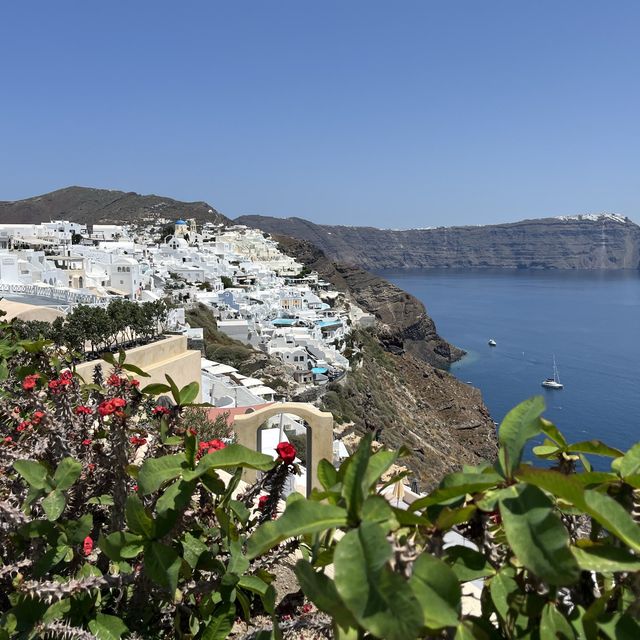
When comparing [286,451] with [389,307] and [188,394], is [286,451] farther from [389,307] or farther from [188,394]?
[389,307]

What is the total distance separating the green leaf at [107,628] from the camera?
1599mm

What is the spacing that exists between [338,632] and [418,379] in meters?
42.1

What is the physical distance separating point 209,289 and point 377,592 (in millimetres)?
39355

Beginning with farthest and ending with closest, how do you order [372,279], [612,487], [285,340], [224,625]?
[372,279] → [285,340] → [224,625] → [612,487]

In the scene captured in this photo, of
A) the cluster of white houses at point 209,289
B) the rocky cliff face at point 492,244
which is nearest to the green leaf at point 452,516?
the cluster of white houses at point 209,289

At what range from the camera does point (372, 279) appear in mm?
74125

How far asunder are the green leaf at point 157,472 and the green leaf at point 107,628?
570mm

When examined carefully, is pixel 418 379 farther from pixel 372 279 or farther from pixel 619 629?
pixel 619 629

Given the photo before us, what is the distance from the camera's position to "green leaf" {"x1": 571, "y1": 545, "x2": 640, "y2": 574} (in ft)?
2.99

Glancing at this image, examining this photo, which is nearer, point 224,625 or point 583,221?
point 224,625

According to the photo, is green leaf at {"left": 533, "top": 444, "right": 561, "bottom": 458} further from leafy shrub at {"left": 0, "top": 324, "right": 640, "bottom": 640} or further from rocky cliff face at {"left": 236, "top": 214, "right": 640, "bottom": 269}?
rocky cliff face at {"left": 236, "top": 214, "right": 640, "bottom": 269}

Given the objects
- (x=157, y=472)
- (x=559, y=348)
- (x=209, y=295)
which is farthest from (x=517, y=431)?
(x=559, y=348)

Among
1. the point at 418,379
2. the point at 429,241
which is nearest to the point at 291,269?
the point at 418,379

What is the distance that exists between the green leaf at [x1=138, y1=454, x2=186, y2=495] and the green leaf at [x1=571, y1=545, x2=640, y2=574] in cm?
88
